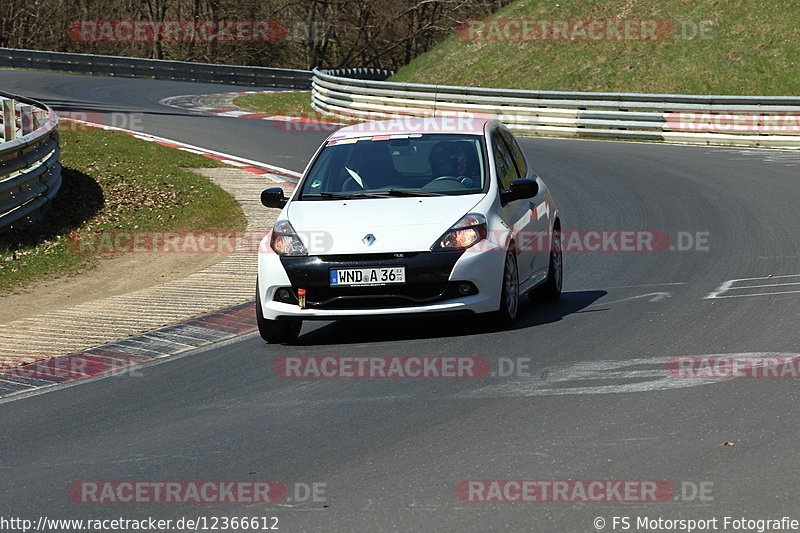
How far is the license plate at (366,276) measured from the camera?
28.9 feet

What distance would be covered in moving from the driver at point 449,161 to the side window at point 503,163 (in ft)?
0.96

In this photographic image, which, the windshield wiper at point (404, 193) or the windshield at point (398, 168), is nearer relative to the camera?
the windshield wiper at point (404, 193)

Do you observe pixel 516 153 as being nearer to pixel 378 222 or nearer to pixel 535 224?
pixel 535 224

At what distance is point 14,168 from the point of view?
15.2 metres

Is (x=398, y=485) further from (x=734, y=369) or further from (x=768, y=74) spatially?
(x=768, y=74)

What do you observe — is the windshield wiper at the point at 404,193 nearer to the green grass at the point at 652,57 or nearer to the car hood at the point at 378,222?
the car hood at the point at 378,222

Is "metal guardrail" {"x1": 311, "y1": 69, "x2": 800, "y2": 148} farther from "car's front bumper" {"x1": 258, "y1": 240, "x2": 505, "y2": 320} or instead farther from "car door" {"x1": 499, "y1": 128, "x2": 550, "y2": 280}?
"car's front bumper" {"x1": 258, "y1": 240, "x2": 505, "y2": 320}

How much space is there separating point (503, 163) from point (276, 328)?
2.49 meters

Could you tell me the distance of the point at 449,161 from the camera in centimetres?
997

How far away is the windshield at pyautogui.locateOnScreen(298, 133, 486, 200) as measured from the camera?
975 centimetres

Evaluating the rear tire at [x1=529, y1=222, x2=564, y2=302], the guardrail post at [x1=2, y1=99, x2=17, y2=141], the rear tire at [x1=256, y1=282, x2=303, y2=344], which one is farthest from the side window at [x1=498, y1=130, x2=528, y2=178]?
the guardrail post at [x1=2, y1=99, x2=17, y2=141]

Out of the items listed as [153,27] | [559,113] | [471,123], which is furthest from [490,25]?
[471,123]

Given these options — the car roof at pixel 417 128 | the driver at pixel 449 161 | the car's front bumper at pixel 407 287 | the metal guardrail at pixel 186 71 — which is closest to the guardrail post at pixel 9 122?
the car roof at pixel 417 128

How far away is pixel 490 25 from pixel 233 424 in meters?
38.5
